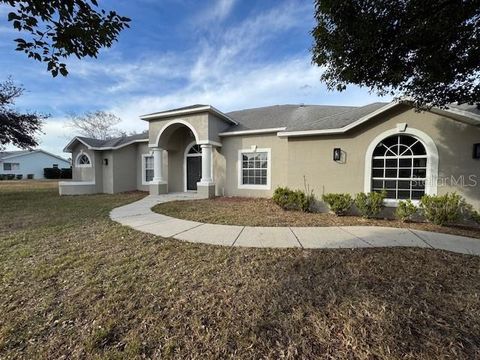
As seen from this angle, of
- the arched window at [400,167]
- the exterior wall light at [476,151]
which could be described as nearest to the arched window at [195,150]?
the arched window at [400,167]

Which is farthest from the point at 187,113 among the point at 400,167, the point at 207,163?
the point at 400,167

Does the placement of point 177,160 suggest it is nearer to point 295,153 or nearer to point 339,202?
point 295,153

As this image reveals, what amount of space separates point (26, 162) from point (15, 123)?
3826 centimetres

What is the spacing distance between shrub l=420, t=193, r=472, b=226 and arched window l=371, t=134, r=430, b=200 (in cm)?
83

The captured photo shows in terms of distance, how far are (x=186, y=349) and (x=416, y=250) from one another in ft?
14.5

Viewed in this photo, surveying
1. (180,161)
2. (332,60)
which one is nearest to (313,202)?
(332,60)

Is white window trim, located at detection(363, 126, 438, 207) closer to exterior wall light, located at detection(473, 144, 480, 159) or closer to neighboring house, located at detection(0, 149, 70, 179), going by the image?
exterior wall light, located at detection(473, 144, 480, 159)

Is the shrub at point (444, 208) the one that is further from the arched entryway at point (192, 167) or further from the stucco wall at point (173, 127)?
the arched entryway at point (192, 167)

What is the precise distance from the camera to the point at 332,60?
540 cm

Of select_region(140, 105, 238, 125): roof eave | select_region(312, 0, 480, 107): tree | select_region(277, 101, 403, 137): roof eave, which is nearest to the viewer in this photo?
select_region(312, 0, 480, 107): tree

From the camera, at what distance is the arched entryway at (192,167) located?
13.8 m

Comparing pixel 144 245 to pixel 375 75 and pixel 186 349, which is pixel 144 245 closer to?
pixel 186 349

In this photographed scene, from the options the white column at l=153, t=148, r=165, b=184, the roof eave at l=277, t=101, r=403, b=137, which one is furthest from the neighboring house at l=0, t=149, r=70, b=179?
the roof eave at l=277, t=101, r=403, b=137

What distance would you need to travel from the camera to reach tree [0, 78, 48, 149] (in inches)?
556
